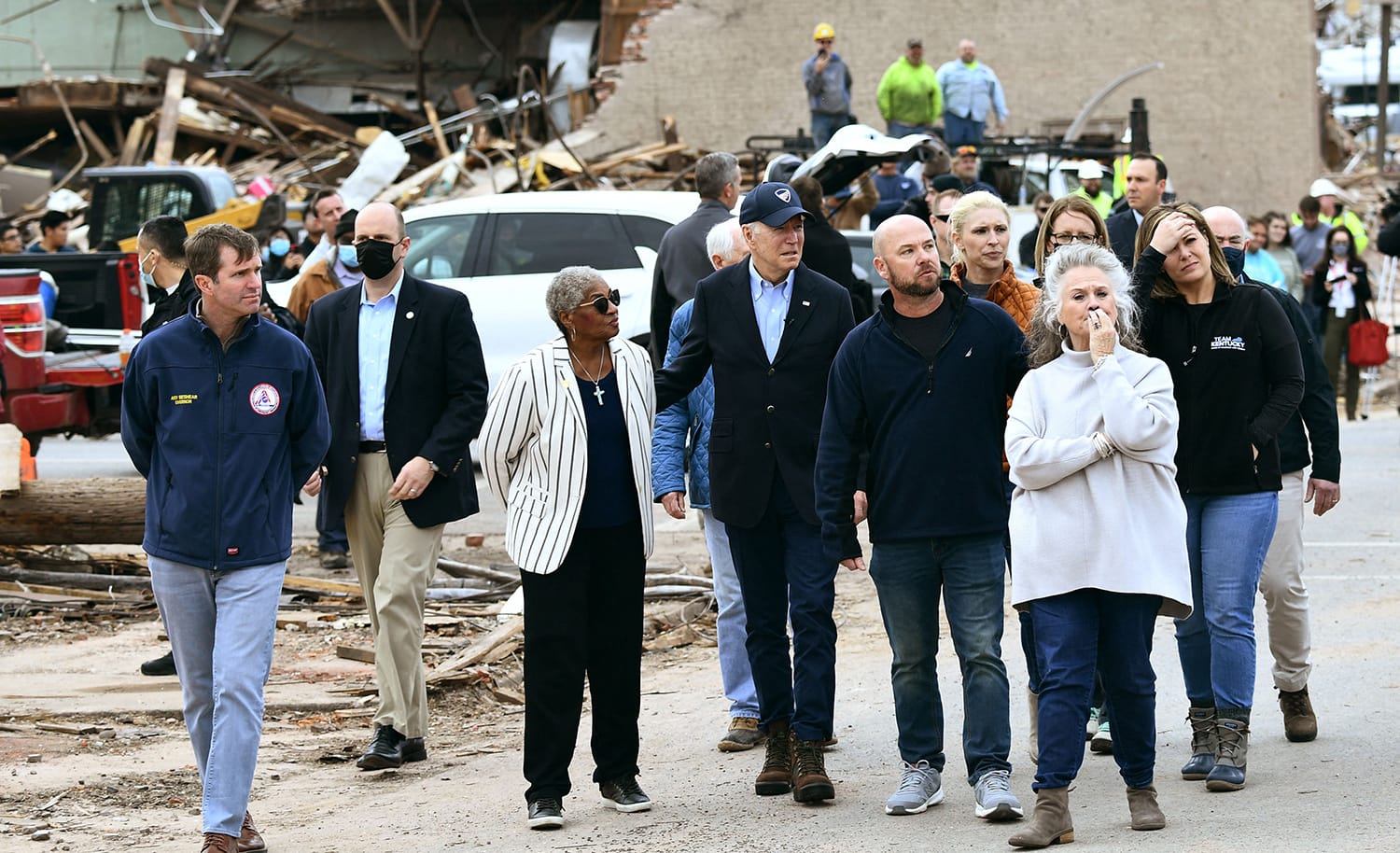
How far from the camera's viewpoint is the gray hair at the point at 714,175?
9.14m

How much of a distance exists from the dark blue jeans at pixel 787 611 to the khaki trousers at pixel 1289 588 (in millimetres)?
1643

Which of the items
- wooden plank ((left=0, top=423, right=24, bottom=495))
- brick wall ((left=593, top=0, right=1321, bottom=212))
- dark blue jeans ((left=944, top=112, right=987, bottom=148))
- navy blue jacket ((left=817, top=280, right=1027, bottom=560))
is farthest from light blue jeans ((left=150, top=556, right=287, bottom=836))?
brick wall ((left=593, top=0, right=1321, bottom=212))

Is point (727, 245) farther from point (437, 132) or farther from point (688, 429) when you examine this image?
point (437, 132)

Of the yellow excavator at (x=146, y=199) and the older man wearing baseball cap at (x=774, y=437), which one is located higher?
the yellow excavator at (x=146, y=199)

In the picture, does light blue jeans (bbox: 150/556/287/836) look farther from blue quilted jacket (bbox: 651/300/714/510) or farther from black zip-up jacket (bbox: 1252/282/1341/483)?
black zip-up jacket (bbox: 1252/282/1341/483)

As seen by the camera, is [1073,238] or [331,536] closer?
[1073,238]

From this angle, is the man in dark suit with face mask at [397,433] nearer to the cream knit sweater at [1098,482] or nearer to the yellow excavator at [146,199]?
the cream knit sweater at [1098,482]

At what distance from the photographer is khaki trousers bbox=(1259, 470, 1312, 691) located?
682 cm

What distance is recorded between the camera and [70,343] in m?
13.7

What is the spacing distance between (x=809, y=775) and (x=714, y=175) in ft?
12.2

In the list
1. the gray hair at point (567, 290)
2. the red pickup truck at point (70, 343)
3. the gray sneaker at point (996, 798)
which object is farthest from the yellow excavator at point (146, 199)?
the gray sneaker at point (996, 798)

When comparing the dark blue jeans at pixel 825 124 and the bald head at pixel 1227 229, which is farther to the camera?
the dark blue jeans at pixel 825 124

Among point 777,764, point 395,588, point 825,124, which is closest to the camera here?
point 777,764

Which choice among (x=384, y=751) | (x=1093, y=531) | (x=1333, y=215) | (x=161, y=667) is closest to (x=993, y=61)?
(x=1333, y=215)
